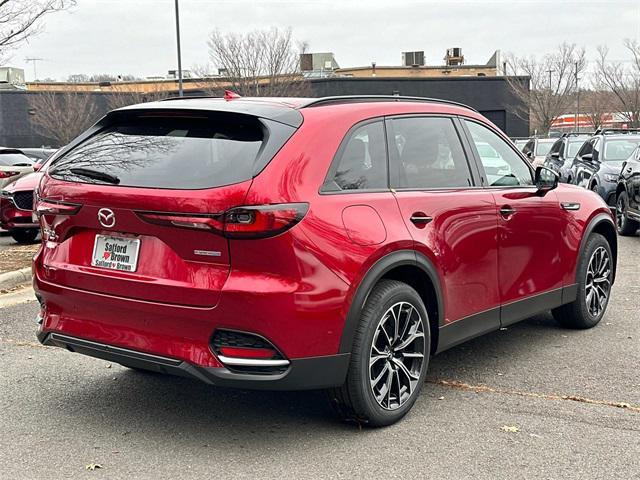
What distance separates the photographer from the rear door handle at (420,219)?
14.3ft

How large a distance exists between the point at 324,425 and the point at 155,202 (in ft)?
5.12

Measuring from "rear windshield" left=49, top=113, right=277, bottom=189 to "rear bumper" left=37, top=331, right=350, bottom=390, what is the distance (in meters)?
0.87

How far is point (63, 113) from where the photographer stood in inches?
1779

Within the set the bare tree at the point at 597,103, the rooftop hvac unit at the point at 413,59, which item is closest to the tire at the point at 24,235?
the bare tree at the point at 597,103

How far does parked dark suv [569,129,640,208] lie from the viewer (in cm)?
1396

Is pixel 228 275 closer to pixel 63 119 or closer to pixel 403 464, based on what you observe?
pixel 403 464

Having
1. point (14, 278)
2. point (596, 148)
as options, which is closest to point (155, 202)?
point (14, 278)

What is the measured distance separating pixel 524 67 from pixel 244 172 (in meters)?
42.1

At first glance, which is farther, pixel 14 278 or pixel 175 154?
pixel 14 278

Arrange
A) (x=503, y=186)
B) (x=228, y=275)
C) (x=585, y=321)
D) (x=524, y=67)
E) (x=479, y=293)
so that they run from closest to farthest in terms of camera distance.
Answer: (x=228, y=275) < (x=479, y=293) < (x=503, y=186) < (x=585, y=321) < (x=524, y=67)

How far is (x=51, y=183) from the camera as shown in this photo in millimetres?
4324

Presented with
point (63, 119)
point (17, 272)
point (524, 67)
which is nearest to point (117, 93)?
point (63, 119)

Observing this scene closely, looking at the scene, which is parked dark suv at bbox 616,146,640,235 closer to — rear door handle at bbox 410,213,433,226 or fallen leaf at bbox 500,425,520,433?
rear door handle at bbox 410,213,433,226

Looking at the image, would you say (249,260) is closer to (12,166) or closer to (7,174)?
(7,174)
